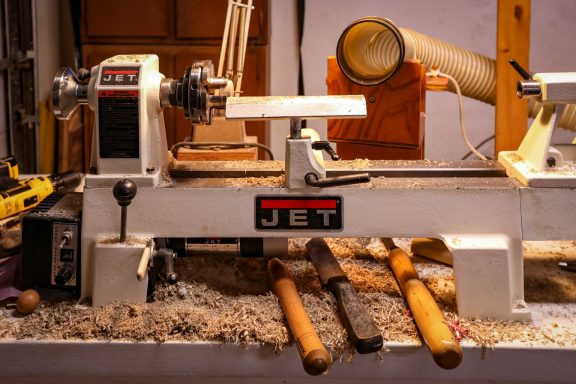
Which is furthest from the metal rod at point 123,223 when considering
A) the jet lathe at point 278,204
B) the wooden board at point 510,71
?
the wooden board at point 510,71

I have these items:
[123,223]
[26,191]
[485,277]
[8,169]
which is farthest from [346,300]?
[8,169]

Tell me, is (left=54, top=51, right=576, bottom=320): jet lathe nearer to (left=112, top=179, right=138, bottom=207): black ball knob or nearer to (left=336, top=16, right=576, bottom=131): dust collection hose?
(left=112, top=179, right=138, bottom=207): black ball knob

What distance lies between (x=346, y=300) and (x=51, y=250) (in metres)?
0.60

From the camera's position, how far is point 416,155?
2076 millimetres

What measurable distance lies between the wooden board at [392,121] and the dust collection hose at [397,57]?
0.08 m

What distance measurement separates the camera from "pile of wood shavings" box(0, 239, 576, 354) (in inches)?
47.3

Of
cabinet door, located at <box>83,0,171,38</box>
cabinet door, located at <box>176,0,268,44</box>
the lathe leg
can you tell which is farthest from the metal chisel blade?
cabinet door, located at <box>83,0,171,38</box>

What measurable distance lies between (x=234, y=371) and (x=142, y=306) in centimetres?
23

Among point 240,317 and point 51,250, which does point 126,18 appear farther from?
point 240,317

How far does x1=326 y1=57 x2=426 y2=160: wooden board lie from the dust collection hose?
8 cm

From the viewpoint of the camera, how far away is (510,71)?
2.01 m

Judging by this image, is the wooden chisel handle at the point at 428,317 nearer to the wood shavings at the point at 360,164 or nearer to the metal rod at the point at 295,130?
the wood shavings at the point at 360,164

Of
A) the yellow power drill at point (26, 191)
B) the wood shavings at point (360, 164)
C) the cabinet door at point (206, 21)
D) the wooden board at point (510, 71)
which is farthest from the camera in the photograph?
the cabinet door at point (206, 21)

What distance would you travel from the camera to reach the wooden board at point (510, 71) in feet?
6.43
